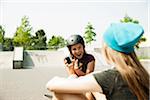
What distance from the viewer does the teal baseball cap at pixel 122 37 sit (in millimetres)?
1696

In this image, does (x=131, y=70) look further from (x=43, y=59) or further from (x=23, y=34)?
(x=23, y=34)

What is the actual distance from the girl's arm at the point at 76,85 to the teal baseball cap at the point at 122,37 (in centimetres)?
20

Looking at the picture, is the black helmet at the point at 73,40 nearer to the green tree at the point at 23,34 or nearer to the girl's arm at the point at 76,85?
the girl's arm at the point at 76,85

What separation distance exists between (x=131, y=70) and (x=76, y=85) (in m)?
0.28

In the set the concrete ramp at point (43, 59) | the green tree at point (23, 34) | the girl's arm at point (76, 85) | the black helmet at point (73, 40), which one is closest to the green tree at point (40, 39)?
the green tree at point (23, 34)

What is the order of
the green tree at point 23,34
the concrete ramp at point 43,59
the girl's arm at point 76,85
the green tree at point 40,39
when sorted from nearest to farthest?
the girl's arm at point 76,85, the concrete ramp at point 43,59, the green tree at point 23,34, the green tree at point 40,39

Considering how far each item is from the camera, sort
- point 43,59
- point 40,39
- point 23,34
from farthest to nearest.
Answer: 1. point 40,39
2. point 23,34
3. point 43,59

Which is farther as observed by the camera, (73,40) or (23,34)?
(23,34)

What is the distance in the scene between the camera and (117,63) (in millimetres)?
1688

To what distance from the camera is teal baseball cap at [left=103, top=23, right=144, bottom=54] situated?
1696 mm

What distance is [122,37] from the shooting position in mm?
1702

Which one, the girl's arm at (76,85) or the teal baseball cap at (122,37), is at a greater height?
the teal baseball cap at (122,37)

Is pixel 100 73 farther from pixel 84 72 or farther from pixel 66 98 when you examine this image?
pixel 84 72

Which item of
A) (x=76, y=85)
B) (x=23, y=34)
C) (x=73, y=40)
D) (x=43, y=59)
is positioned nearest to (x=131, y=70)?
(x=76, y=85)
